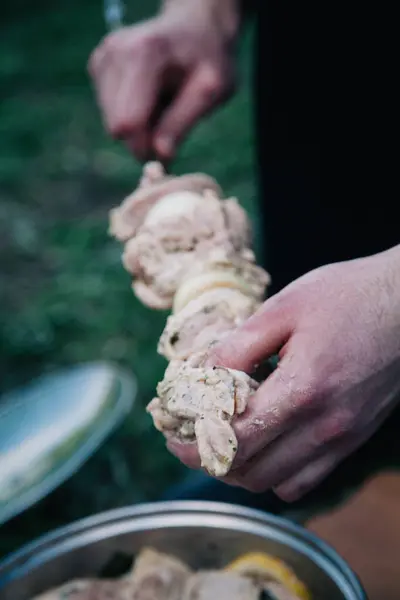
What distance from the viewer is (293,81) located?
1.47 meters

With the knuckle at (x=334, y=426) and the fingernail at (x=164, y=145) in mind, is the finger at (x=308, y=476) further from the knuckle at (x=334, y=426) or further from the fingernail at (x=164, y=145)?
the fingernail at (x=164, y=145)

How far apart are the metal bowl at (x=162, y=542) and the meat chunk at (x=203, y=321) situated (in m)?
0.22

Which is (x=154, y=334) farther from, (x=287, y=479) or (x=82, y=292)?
(x=287, y=479)

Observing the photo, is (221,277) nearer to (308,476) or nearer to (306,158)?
(308,476)

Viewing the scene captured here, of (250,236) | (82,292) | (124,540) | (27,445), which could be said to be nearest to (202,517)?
(124,540)

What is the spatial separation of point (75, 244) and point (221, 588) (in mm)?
2485

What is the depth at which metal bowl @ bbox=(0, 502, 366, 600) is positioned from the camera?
92cm

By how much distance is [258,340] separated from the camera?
74cm

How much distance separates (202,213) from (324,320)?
40cm

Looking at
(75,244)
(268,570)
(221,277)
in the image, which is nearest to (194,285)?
(221,277)

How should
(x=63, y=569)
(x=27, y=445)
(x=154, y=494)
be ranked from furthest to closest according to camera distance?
(x=154, y=494), (x=27, y=445), (x=63, y=569)

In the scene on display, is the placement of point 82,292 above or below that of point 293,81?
below

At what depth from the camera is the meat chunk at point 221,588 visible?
0.90 metres

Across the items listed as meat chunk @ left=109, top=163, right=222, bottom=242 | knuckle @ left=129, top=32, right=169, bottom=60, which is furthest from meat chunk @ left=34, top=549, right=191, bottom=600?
knuckle @ left=129, top=32, right=169, bottom=60
